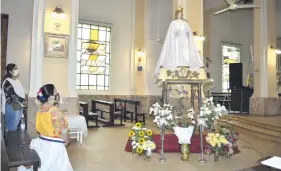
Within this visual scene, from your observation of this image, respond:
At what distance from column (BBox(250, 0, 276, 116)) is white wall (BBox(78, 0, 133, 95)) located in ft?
14.9

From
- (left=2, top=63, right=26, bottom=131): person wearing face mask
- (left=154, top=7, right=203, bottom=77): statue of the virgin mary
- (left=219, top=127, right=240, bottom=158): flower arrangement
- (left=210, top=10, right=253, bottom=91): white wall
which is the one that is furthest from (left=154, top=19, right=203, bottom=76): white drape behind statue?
(left=210, top=10, right=253, bottom=91): white wall

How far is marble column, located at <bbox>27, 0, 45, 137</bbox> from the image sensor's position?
5445 millimetres

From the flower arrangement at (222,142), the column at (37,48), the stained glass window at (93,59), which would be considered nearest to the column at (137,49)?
the stained glass window at (93,59)

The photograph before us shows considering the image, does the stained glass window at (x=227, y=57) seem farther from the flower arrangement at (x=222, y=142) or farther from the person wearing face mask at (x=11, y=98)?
the person wearing face mask at (x=11, y=98)

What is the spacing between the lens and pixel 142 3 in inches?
A: 415

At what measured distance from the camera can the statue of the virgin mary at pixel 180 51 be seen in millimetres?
5184

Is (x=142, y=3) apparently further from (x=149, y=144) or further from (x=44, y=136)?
(x=44, y=136)

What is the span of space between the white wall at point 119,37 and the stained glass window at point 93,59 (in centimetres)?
23

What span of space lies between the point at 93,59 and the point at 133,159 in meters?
6.54

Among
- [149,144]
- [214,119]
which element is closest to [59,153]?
[149,144]

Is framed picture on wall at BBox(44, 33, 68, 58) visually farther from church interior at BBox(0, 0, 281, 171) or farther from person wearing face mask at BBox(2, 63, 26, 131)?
person wearing face mask at BBox(2, 63, 26, 131)

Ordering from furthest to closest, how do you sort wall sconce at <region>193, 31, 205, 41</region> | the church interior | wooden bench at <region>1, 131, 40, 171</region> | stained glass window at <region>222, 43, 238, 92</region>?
stained glass window at <region>222, 43, 238, 92</region> → wall sconce at <region>193, 31, 205, 41</region> → the church interior → wooden bench at <region>1, 131, 40, 171</region>

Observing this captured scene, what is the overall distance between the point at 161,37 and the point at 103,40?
2229mm

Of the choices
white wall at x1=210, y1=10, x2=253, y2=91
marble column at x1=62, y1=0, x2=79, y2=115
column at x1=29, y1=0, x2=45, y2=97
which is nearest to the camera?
column at x1=29, y1=0, x2=45, y2=97
